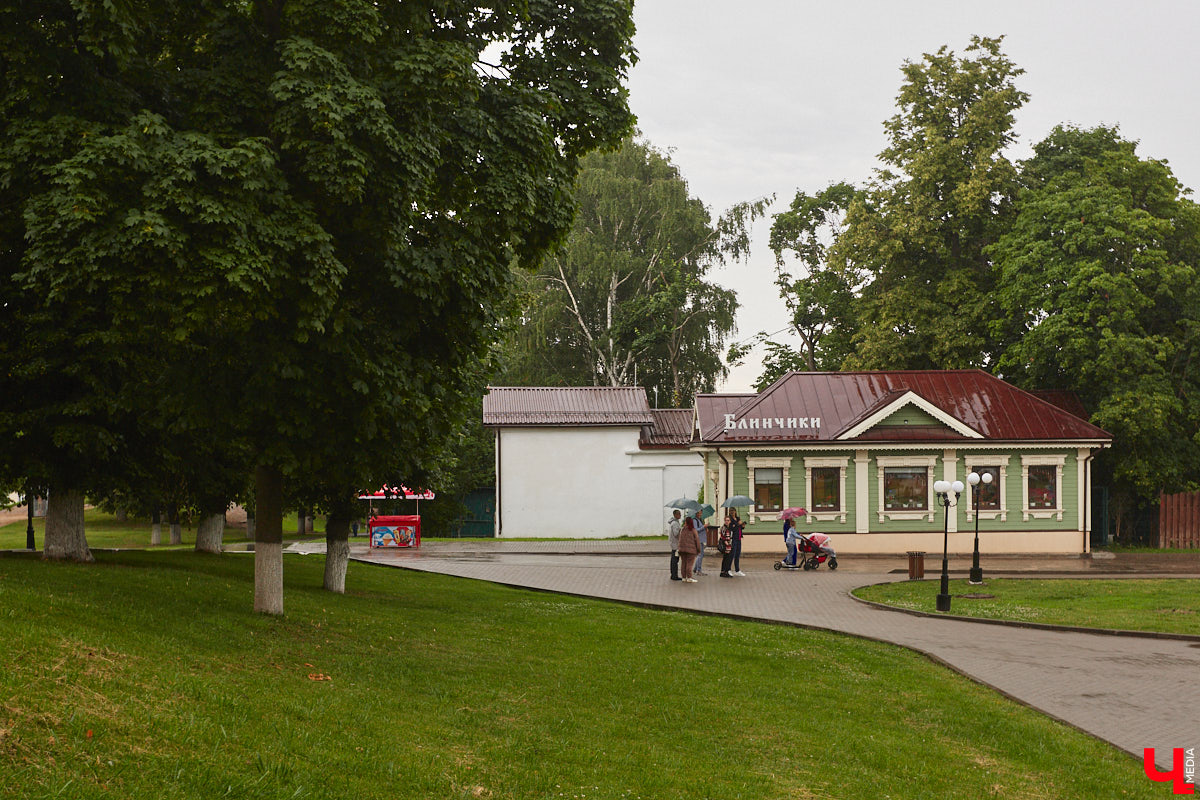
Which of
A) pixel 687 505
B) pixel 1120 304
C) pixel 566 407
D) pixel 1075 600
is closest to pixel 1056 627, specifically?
pixel 1075 600

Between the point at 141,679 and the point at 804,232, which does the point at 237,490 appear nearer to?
the point at 141,679

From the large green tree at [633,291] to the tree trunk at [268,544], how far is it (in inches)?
1559

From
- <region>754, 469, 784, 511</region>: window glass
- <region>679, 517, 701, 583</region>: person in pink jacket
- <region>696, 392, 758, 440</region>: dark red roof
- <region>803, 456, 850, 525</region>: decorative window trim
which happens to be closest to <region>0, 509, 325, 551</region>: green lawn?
<region>696, 392, 758, 440</region>: dark red roof

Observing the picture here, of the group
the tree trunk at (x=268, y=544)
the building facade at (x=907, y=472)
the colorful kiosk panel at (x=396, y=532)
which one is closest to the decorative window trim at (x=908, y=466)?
the building facade at (x=907, y=472)

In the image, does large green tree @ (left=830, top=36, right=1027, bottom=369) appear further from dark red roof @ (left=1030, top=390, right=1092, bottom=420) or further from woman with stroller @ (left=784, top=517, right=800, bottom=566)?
woman with stroller @ (left=784, top=517, right=800, bottom=566)

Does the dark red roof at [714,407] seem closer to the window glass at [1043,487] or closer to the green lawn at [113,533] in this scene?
the window glass at [1043,487]

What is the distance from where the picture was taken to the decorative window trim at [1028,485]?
35812 mm

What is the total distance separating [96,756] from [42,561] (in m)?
12.2

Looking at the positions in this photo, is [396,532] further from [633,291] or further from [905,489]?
[633,291]

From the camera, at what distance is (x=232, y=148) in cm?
1082

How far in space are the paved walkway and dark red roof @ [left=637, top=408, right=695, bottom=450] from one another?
368 inches

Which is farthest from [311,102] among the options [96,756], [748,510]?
[748,510]

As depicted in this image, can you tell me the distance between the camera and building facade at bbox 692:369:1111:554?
3516 cm

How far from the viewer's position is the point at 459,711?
31.4ft
